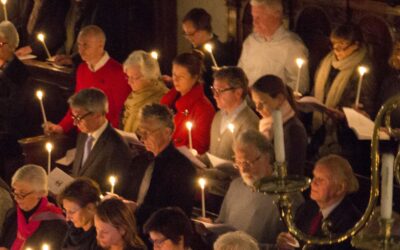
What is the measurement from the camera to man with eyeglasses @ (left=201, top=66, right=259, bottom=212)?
7863 millimetres

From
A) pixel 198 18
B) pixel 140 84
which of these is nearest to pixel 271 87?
pixel 140 84

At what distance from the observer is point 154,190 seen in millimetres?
7527

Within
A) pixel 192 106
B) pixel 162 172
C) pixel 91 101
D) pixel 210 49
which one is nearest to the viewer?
pixel 162 172

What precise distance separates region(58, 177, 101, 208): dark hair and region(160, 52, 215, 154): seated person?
1455mm

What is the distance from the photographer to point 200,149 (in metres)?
8.49

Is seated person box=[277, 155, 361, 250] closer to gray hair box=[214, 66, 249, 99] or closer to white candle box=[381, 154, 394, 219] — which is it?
gray hair box=[214, 66, 249, 99]

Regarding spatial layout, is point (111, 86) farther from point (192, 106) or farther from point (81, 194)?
point (81, 194)

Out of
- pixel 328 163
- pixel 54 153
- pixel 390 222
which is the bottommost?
pixel 54 153

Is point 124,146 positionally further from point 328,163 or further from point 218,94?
point 328,163

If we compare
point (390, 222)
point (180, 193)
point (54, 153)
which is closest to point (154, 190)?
point (180, 193)

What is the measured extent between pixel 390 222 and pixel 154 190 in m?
3.93

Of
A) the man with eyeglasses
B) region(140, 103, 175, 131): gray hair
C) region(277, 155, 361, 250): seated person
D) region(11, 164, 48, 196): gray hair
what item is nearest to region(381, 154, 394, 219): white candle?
region(277, 155, 361, 250): seated person

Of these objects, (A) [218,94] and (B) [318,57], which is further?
(B) [318,57]

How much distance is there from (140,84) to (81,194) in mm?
1995
